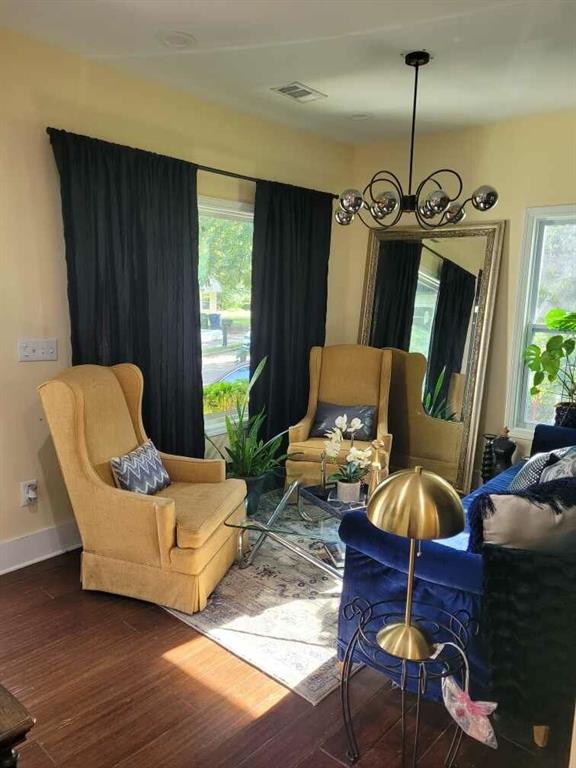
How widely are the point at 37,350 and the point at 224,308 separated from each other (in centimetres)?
147

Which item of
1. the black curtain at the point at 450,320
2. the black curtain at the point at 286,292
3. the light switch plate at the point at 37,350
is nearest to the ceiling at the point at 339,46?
the black curtain at the point at 286,292

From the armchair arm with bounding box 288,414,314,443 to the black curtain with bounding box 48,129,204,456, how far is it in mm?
671

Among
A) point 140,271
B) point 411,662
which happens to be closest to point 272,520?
point 411,662

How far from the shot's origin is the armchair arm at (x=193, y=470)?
127 inches

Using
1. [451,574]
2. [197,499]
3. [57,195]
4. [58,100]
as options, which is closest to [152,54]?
[58,100]

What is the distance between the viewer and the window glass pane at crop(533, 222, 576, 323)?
3.89 meters

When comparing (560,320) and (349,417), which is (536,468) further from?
(349,417)

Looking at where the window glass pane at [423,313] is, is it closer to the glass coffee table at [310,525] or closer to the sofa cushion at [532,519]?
the glass coffee table at [310,525]

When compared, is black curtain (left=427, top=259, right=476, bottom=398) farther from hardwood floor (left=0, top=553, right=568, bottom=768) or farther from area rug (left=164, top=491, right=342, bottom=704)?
hardwood floor (left=0, top=553, right=568, bottom=768)

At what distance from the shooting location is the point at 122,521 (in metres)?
2.68

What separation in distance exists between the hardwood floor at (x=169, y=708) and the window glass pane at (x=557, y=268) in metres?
2.86

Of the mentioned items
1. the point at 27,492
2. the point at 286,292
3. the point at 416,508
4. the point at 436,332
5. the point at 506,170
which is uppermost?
the point at 506,170

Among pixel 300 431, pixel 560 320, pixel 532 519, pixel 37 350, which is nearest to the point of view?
pixel 532 519

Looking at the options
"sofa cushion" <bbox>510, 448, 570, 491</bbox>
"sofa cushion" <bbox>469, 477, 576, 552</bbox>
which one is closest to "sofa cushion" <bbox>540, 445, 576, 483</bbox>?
"sofa cushion" <bbox>510, 448, 570, 491</bbox>
